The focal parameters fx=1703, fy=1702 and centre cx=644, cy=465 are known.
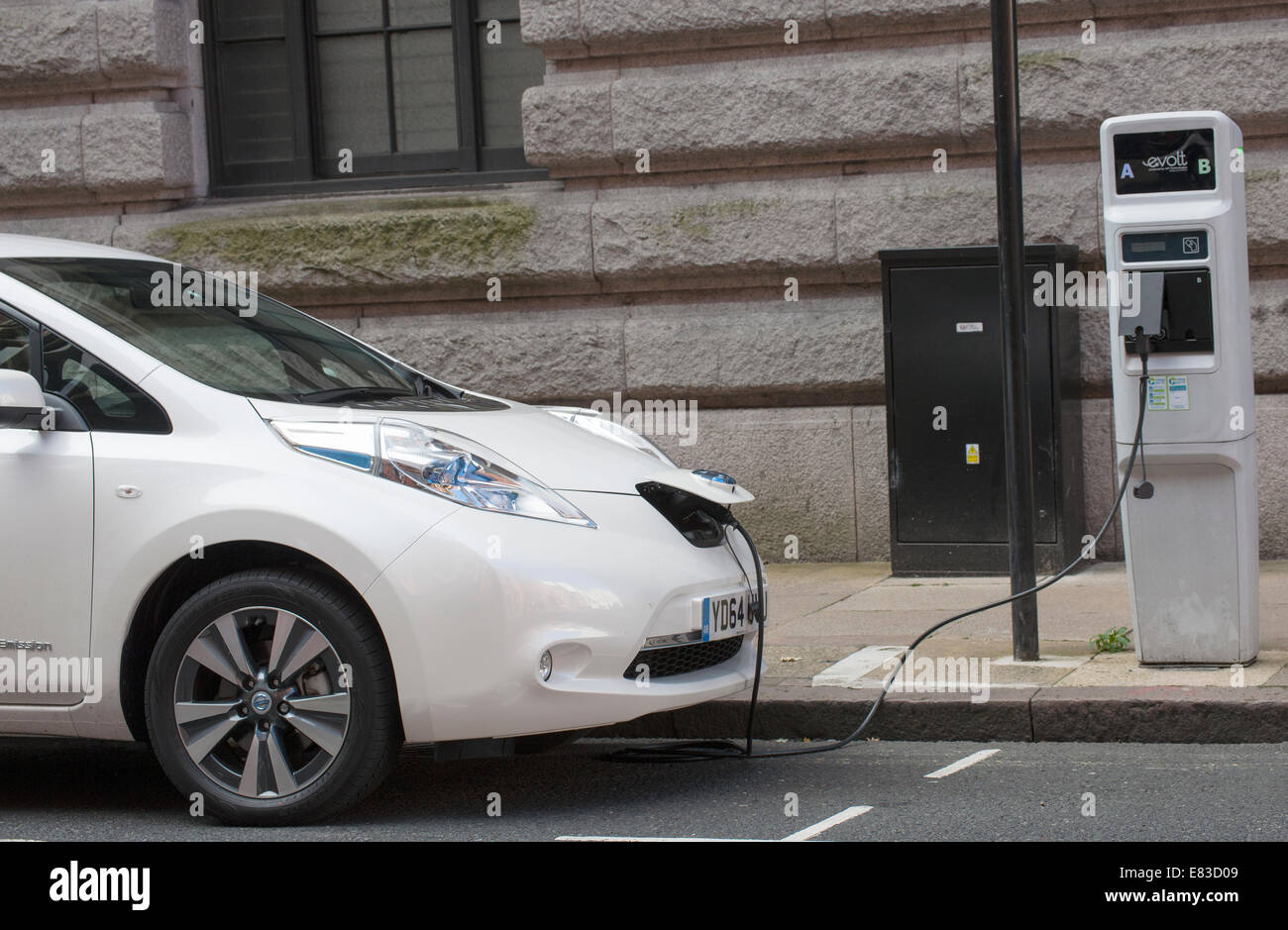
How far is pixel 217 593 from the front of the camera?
15.2ft

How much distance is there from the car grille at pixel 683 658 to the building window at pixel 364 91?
18.7ft

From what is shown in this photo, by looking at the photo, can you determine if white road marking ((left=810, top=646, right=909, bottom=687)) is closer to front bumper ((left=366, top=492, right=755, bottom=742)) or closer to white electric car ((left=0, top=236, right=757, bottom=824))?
white electric car ((left=0, top=236, right=757, bottom=824))

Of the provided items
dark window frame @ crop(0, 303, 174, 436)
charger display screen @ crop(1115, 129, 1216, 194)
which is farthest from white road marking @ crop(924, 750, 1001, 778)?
dark window frame @ crop(0, 303, 174, 436)

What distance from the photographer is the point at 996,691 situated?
5730 mm

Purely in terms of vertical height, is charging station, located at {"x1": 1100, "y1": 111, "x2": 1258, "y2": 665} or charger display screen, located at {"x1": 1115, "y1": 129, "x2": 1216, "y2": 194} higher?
charger display screen, located at {"x1": 1115, "y1": 129, "x2": 1216, "y2": 194}

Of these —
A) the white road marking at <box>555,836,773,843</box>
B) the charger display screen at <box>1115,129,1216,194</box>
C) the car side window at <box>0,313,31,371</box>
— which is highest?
the charger display screen at <box>1115,129,1216,194</box>

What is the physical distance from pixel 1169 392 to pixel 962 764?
5.02 ft

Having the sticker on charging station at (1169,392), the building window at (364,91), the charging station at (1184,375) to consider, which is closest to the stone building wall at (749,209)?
the building window at (364,91)

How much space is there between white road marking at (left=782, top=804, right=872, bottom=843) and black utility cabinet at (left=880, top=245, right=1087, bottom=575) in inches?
146

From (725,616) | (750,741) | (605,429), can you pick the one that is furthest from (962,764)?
(605,429)

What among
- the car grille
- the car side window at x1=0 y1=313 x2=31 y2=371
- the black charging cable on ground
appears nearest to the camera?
the car grille

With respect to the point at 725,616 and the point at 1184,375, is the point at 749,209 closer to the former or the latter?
the point at 1184,375

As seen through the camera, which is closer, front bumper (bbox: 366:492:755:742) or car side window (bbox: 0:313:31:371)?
front bumper (bbox: 366:492:755:742)

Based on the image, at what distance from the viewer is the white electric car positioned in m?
4.51
